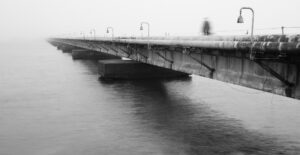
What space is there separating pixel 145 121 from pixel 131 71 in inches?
932

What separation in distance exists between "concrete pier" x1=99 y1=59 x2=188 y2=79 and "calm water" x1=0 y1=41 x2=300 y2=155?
22.0 ft

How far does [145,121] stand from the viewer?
26.5 meters

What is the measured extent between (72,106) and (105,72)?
61.7 ft

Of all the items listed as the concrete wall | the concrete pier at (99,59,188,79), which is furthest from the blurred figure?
the concrete pier at (99,59,188,79)

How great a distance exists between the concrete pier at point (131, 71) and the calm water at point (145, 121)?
6.71m

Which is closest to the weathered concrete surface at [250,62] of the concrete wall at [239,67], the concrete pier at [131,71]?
the concrete wall at [239,67]

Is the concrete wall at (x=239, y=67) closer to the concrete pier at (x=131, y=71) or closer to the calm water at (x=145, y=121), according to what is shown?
the calm water at (x=145, y=121)

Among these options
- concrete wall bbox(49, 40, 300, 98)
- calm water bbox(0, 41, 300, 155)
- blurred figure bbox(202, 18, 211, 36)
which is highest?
blurred figure bbox(202, 18, 211, 36)

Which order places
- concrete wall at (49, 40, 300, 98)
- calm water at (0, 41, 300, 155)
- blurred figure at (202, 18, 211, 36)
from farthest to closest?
blurred figure at (202, 18, 211, 36) → calm water at (0, 41, 300, 155) → concrete wall at (49, 40, 300, 98)

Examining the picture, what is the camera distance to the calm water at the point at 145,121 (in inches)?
792

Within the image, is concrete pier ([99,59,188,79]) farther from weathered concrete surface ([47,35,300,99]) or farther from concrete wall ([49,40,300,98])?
weathered concrete surface ([47,35,300,99])

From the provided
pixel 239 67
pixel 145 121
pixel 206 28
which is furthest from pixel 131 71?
pixel 239 67

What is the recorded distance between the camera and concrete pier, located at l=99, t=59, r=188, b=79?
49.6 meters

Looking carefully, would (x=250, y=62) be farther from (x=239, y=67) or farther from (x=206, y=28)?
(x=206, y=28)
